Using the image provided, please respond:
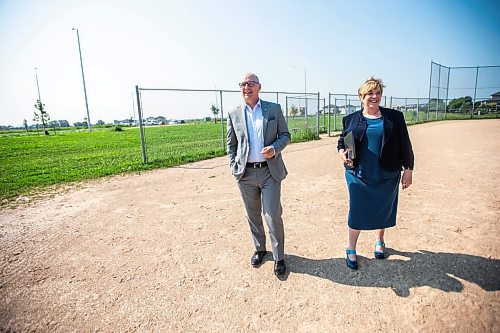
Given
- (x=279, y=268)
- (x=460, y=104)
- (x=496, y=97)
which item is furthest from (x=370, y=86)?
(x=460, y=104)

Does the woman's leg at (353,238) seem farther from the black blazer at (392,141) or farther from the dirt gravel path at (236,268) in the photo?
the black blazer at (392,141)

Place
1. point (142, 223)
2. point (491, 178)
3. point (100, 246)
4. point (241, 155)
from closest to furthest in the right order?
point (241, 155) < point (100, 246) < point (142, 223) < point (491, 178)

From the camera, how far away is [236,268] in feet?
10.4

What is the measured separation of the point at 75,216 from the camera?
16.4ft

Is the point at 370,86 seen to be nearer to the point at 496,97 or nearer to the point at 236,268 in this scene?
the point at 236,268

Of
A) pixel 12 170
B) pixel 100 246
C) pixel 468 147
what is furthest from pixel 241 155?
pixel 468 147

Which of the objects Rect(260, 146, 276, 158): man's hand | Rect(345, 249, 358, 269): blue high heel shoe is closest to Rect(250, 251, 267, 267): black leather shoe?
Rect(345, 249, 358, 269): blue high heel shoe

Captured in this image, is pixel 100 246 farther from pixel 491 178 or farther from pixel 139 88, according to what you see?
pixel 491 178

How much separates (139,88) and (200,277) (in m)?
7.25

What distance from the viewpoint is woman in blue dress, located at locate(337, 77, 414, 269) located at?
2.79 metres

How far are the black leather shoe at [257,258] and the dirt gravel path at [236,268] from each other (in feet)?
0.28

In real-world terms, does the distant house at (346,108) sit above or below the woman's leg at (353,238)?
above

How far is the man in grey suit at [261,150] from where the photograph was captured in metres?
2.92

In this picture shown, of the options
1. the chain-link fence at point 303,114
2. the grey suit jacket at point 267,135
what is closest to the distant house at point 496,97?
the chain-link fence at point 303,114
